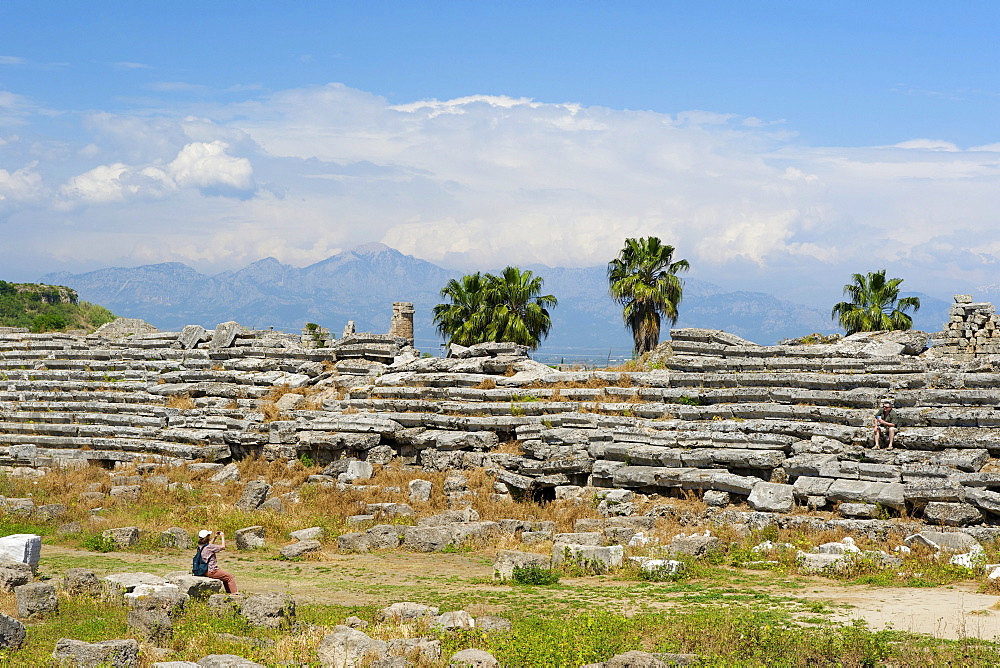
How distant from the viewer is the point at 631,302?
4144 centimetres

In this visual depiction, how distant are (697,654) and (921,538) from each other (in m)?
6.14

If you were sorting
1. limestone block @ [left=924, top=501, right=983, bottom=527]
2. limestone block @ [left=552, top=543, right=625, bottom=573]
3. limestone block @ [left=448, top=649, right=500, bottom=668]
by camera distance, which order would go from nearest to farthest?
limestone block @ [left=448, top=649, right=500, bottom=668]
limestone block @ [left=552, top=543, right=625, bottom=573]
limestone block @ [left=924, top=501, right=983, bottom=527]

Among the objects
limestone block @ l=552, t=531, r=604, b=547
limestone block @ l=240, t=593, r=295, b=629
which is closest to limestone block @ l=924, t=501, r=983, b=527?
limestone block @ l=552, t=531, r=604, b=547

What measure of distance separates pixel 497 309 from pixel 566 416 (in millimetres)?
20373

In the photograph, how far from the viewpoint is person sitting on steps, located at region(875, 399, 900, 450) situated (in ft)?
57.7

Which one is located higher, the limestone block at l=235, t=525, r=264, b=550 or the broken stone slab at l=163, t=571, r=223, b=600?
the broken stone slab at l=163, t=571, r=223, b=600

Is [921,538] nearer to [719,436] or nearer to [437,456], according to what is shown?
[719,436]

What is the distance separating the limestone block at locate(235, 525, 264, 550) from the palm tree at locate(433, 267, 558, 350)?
23178 mm

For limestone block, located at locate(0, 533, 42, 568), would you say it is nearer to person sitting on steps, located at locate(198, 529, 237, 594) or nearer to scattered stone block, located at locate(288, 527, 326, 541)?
person sitting on steps, located at locate(198, 529, 237, 594)

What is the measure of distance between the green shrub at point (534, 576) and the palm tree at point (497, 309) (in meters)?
26.1

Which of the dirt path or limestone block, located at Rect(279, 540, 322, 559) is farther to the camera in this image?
limestone block, located at Rect(279, 540, 322, 559)

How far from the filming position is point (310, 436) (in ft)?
74.4

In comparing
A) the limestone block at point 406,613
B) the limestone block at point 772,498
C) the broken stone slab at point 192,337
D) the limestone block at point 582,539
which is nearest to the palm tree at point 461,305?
the broken stone slab at point 192,337

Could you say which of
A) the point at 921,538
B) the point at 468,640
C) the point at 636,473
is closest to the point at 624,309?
the point at 636,473
